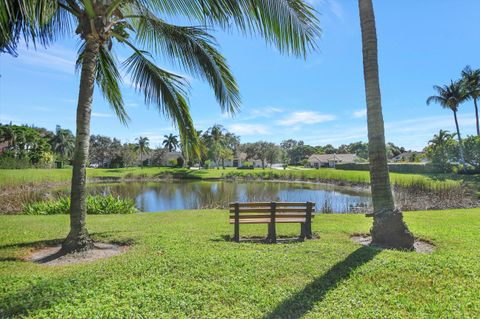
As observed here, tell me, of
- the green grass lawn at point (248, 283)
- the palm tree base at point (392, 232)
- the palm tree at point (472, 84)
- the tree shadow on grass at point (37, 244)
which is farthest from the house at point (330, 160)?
the tree shadow on grass at point (37, 244)

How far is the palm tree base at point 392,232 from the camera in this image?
16.8 ft

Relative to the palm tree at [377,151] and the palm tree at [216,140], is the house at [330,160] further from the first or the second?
the palm tree at [377,151]

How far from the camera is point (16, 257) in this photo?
458 centimetres

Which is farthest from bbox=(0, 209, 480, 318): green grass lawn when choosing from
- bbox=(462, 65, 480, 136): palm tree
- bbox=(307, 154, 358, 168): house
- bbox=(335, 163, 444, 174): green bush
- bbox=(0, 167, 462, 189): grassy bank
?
bbox=(307, 154, 358, 168): house

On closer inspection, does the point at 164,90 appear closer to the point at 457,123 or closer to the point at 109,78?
the point at 109,78

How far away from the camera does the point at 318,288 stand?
3480mm

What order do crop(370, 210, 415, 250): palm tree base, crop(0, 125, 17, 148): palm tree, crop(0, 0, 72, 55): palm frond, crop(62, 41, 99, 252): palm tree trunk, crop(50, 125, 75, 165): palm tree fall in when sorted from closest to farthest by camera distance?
crop(0, 0, 72, 55): palm frond < crop(62, 41, 99, 252): palm tree trunk < crop(370, 210, 415, 250): palm tree base < crop(0, 125, 17, 148): palm tree < crop(50, 125, 75, 165): palm tree

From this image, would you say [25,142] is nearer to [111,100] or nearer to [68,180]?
[68,180]

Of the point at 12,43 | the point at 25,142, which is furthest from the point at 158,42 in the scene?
the point at 25,142

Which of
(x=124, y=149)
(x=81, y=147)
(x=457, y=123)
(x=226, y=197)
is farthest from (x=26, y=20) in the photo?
(x=124, y=149)

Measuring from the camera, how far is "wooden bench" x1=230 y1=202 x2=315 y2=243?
5.95 meters

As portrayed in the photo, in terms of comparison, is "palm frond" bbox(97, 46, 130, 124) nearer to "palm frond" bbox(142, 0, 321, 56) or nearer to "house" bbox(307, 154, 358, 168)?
"palm frond" bbox(142, 0, 321, 56)

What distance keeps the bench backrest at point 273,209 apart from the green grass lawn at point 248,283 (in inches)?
37.1

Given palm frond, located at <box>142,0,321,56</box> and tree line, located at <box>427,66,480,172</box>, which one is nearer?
palm frond, located at <box>142,0,321,56</box>
